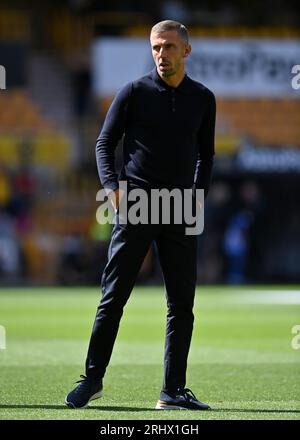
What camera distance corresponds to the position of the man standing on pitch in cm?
752

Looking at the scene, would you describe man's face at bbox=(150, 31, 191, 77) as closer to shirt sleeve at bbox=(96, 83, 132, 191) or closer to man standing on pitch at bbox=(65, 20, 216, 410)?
man standing on pitch at bbox=(65, 20, 216, 410)

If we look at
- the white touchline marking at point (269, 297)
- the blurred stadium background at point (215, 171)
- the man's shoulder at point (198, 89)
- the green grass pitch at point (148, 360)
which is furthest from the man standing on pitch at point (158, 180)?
the blurred stadium background at point (215, 171)

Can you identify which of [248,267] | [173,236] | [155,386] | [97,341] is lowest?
[248,267]

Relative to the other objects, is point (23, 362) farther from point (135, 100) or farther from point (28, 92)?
point (28, 92)

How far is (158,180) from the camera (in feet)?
24.7

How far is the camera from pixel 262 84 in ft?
99.3

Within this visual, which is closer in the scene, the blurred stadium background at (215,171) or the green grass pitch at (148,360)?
the green grass pitch at (148,360)

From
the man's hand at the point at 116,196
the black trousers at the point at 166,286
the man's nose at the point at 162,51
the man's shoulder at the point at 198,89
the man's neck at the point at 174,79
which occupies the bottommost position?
the black trousers at the point at 166,286

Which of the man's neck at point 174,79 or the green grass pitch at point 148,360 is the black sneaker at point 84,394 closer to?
the green grass pitch at point 148,360

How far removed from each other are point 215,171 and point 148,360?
18.3 meters

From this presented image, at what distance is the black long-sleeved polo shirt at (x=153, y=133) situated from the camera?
7.53 meters

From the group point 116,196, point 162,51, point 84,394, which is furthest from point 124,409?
point 162,51
